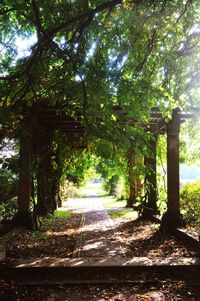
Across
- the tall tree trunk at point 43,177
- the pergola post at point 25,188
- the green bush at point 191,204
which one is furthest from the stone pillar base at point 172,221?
the tall tree trunk at point 43,177

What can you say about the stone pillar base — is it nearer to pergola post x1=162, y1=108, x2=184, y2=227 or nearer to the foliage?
pergola post x1=162, y1=108, x2=184, y2=227

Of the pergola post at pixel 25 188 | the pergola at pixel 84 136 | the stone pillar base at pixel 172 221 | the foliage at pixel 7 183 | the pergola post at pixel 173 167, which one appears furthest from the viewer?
the pergola post at pixel 25 188

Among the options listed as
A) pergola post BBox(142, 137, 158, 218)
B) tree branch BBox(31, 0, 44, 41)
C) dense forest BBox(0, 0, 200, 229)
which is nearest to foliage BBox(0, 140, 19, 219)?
dense forest BBox(0, 0, 200, 229)

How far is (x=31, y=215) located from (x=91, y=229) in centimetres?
215

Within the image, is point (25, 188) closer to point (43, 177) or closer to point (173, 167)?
point (43, 177)

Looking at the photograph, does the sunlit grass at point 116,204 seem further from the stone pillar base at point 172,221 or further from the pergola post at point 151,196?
the stone pillar base at point 172,221

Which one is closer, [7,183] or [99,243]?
[99,243]

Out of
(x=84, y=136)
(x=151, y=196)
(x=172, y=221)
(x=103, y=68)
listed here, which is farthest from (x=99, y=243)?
(x=151, y=196)

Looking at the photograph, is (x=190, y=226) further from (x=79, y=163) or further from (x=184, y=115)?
(x=79, y=163)

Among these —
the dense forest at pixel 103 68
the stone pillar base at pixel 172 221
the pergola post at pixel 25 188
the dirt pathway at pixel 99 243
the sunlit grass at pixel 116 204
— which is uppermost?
the dense forest at pixel 103 68

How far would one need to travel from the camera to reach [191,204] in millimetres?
14109

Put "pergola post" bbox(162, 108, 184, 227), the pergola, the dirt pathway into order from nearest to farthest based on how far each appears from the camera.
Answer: the dirt pathway
the pergola
"pergola post" bbox(162, 108, 184, 227)

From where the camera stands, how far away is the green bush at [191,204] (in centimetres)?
1272

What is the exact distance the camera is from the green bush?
12.7m
